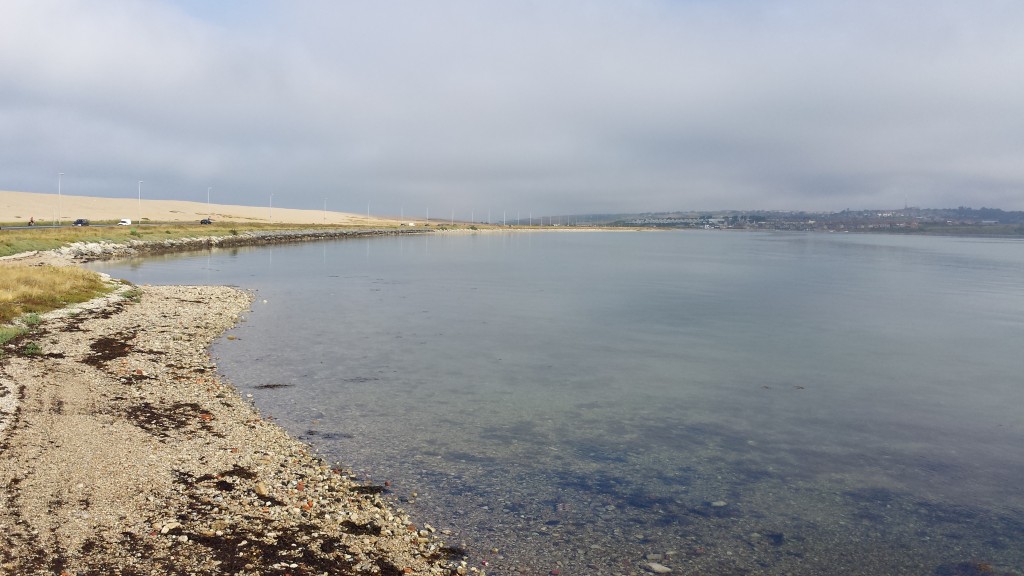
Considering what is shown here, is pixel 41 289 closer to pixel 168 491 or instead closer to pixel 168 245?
pixel 168 491

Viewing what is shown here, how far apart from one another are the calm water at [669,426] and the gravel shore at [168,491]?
3.69 feet

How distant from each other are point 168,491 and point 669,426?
10872mm

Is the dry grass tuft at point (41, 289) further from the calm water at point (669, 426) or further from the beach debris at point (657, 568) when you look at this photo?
the beach debris at point (657, 568)

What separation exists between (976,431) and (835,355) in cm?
985

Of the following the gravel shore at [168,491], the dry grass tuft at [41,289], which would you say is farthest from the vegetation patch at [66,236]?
the gravel shore at [168,491]

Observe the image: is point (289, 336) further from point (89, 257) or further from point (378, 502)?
point (89, 257)

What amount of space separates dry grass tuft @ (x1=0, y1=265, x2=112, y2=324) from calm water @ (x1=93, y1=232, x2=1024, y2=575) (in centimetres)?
744

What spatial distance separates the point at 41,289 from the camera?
93.4ft

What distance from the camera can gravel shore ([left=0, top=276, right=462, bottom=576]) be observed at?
26.8ft

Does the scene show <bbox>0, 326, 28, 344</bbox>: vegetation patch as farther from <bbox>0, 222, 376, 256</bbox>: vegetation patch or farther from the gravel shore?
<bbox>0, 222, 376, 256</bbox>: vegetation patch

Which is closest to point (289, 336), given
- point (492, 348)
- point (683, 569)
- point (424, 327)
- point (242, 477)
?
point (424, 327)

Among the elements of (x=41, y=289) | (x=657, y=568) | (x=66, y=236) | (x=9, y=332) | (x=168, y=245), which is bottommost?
(x=657, y=568)

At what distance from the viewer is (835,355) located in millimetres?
25766

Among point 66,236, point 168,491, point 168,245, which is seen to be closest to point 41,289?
point 168,491
